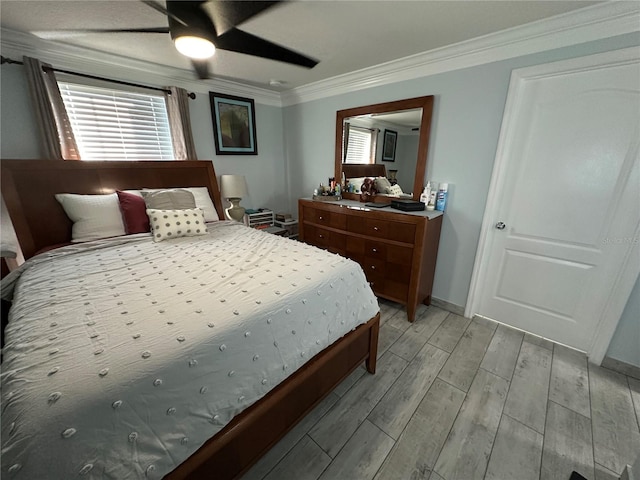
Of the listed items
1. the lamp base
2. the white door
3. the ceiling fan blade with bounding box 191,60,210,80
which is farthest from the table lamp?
the white door

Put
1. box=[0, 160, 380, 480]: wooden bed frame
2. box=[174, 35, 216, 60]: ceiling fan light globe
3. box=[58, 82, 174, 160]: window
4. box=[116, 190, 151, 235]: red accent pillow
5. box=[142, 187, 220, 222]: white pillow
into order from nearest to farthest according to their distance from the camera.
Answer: box=[0, 160, 380, 480]: wooden bed frame → box=[174, 35, 216, 60]: ceiling fan light globe → box=[116, 190, 151, 235]: red accent pillow → box=[58, 82, 174, 160]: window → box=[142, 187, 220, 222]: white pillow

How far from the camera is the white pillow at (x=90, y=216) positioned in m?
2.01

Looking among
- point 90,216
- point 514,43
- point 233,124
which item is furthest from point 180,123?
point 514,43

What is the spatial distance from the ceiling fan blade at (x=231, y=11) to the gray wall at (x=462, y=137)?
1.67m

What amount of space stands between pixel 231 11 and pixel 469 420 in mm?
2539

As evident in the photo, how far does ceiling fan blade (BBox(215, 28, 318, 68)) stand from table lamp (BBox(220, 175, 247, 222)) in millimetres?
1582

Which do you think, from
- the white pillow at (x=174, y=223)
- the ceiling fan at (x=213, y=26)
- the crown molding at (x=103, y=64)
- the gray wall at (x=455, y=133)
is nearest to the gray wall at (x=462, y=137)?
the gray wall at (x=455, y=133)

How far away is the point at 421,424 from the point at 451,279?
1432mm

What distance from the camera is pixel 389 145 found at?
8.76 ft

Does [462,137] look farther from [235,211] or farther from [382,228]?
[235,211]

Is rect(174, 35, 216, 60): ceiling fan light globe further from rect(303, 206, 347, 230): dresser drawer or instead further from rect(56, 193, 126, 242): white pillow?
rect(303, 206, 347, 230): dresser drawer

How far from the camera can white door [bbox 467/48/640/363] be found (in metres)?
1.61

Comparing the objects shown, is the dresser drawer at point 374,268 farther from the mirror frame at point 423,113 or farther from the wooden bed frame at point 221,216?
the wooden bed frame at point 221,216

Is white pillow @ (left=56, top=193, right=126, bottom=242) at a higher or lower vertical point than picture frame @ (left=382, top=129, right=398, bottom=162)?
lower
